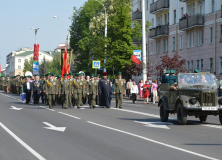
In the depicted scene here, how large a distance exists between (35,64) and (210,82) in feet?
169

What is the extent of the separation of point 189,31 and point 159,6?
7543 mm

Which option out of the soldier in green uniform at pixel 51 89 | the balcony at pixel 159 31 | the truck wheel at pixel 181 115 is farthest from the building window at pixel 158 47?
the truck wheel at pixel 181 115

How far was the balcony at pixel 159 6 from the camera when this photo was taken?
57062 mm

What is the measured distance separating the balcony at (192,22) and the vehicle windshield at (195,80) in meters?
30.3

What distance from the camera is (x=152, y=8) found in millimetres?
60812

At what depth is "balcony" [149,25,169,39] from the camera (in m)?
57.0

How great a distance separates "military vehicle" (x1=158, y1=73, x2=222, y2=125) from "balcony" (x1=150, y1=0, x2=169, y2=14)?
3890 centimetres

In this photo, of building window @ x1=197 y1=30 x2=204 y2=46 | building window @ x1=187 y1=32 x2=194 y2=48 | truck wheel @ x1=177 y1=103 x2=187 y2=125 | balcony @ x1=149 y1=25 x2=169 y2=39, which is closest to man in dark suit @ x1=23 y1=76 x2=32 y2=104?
truck wheel @ x1=177 y1=103 x2=187 y2=125

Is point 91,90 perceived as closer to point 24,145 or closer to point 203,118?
point 203,118

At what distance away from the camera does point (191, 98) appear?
1698cm

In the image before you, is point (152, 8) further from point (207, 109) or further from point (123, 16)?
point (207, 109)

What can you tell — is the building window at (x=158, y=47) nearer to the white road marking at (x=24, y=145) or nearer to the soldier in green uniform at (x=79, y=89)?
the soldier in green uniform at (x=79, y=89)

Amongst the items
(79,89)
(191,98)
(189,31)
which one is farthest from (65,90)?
(189,31)

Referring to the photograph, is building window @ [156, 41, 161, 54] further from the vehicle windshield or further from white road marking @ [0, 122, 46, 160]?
white road marking @ [0, 122, 46, 160]
